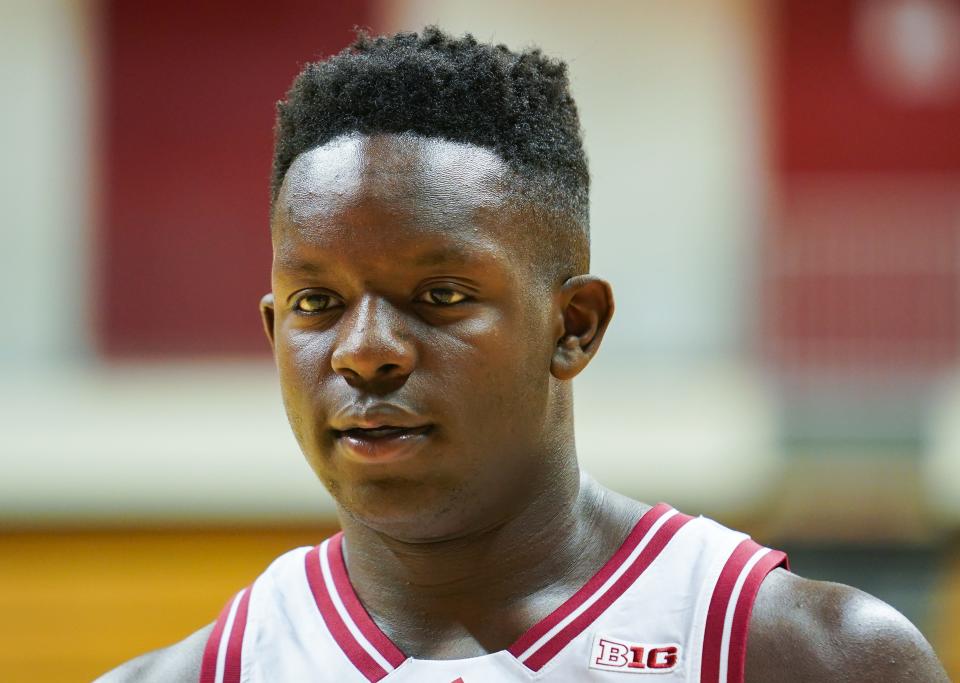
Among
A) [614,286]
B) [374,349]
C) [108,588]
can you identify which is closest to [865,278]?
[614,286]

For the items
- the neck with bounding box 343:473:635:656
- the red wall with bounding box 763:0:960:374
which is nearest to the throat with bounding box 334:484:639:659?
the neck with bounding box 343:473:635:656

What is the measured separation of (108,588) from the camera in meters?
6.71

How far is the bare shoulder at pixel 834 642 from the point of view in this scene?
1.97m

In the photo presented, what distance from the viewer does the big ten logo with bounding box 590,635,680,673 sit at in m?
2.07

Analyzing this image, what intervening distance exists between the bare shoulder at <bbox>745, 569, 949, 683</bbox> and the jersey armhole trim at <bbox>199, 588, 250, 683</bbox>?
767 mm

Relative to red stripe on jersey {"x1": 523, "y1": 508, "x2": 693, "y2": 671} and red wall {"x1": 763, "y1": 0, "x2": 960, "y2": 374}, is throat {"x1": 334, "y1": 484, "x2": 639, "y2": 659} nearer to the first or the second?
red stripe on jersey {"x1": 523, "y1": 508, "x2": 693, "y2": 671}

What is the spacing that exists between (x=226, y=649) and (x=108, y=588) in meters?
4.62

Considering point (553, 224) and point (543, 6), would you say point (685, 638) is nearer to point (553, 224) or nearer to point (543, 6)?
point (553, 224)

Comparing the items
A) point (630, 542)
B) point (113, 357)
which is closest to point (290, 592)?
point (630, 542)

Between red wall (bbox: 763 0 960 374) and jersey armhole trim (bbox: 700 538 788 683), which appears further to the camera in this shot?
red wall (bbox: 763 0 960 374)

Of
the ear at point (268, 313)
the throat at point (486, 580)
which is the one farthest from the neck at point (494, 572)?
the ear at point (268, 313)

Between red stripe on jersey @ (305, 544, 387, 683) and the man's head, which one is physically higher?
the man's head

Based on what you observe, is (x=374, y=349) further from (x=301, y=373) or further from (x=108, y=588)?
(x=108, y=588)

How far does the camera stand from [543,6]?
855 cm
